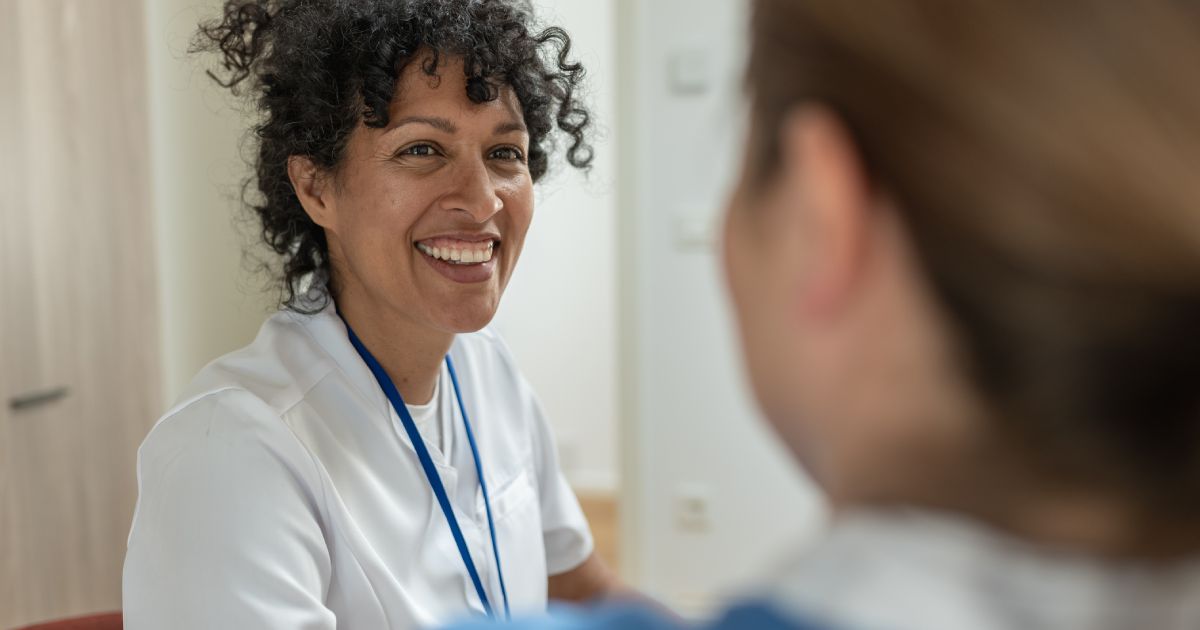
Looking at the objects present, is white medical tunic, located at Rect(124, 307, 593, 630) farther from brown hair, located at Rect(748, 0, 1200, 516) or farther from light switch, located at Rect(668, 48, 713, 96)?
light switch, located at Rect(668, 48, 713, 96)

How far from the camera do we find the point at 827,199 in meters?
0.42

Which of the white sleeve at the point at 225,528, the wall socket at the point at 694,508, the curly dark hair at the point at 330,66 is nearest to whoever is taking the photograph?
the white sleeve at the point at 225,528

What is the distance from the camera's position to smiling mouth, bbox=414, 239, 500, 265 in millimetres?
1401

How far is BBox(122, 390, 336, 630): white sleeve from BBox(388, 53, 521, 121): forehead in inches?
16.1

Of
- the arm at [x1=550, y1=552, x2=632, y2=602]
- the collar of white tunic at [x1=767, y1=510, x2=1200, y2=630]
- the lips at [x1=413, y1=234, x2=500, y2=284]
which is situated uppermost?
the lips at [x1=413, y1=234, x2=500, y2=284]

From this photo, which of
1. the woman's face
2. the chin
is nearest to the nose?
the woman's face

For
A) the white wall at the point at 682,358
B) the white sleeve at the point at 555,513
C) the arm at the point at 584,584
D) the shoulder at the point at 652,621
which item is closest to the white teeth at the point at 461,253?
the white sleeve at the point at 555,513

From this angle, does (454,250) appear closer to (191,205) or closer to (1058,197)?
(1058,197)

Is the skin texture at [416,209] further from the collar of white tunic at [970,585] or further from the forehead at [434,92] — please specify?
the collar of white tunic at [970,585]

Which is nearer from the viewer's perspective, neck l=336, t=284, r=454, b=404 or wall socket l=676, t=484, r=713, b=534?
neck l=336, t=284, r=454, b=404

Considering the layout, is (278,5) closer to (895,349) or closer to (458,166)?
(458,166)

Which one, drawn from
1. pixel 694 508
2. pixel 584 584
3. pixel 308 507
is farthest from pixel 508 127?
pixel 694 508

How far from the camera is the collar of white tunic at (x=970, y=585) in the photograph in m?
0.39

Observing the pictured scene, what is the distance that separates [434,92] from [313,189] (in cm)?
21
